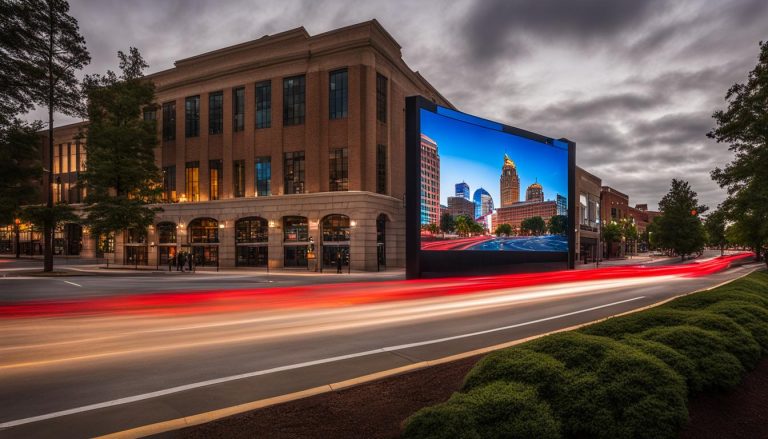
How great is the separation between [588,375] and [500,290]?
53.3ft

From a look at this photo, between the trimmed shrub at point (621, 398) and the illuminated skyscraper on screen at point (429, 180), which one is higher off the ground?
the illuminated skyscraper on screen at point (429, 180)

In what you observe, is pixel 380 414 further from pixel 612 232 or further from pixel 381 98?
pixel 612 232

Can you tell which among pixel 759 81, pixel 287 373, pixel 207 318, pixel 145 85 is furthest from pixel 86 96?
pixel 759 81

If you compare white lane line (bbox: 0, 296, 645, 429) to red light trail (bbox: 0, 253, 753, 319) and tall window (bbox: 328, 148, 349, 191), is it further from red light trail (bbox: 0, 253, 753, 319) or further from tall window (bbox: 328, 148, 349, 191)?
tall window (bbox: 328, 148, 349, 191)

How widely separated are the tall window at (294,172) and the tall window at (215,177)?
346 inches

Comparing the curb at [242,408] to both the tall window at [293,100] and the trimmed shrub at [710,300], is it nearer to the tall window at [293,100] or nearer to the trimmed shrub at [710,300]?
the trimmed shrub at [710,300]

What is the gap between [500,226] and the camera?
30.6 m

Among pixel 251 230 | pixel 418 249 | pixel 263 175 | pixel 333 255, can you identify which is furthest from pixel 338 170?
pixel 418 249

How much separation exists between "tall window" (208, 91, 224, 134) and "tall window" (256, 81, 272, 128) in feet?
15.8

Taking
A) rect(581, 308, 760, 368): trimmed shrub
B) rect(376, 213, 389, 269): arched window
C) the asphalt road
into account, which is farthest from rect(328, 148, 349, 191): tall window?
rect(581, 308, 760, 368): trimmed shrub

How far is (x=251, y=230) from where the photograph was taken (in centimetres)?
4219

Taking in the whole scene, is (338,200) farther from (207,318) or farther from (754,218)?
(754,218)

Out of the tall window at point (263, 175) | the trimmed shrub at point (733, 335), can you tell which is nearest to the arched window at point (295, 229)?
the tall window at point (263, 175)

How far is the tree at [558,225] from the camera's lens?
39.2 metres
